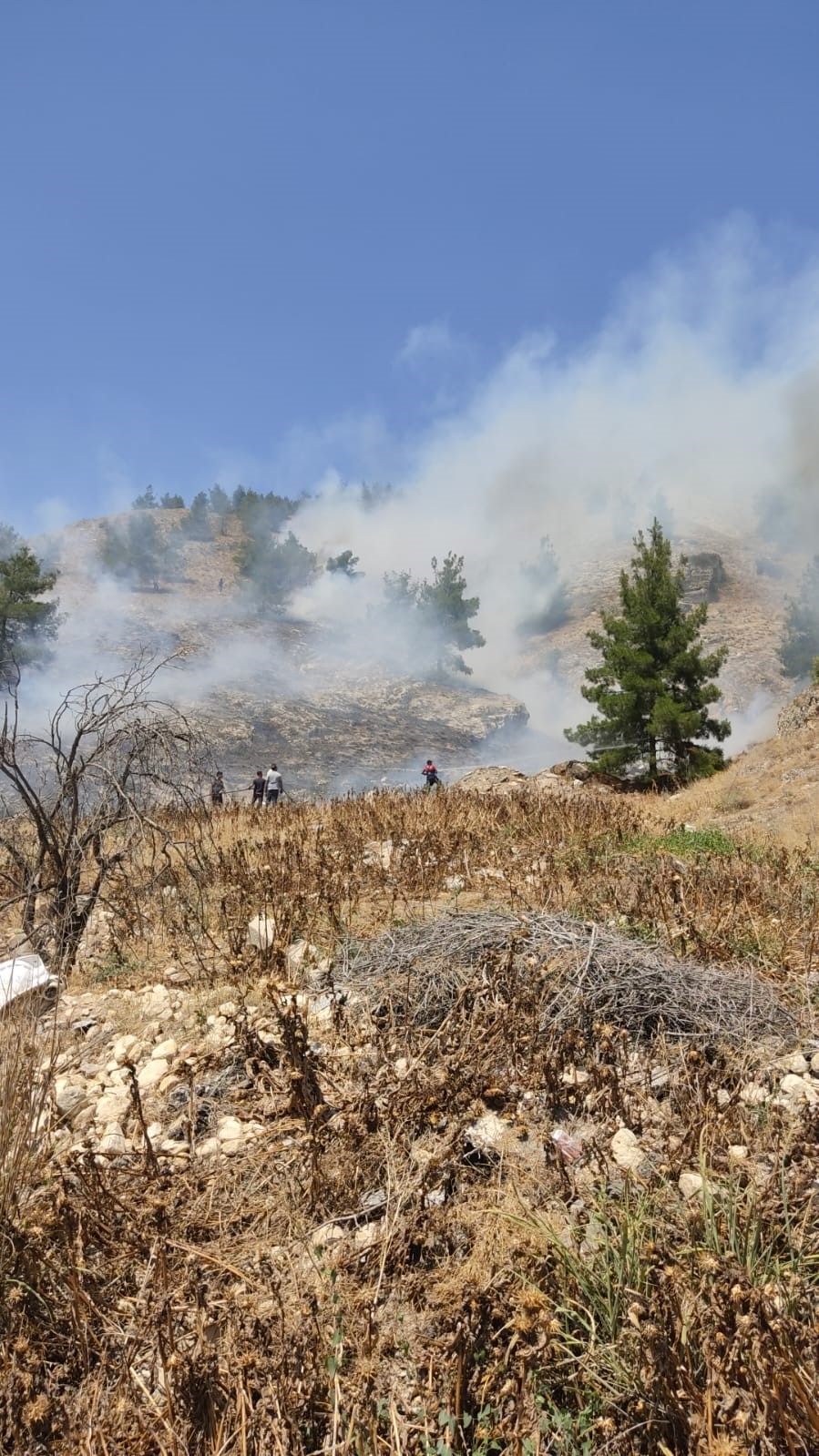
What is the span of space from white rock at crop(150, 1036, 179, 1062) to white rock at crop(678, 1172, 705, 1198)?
2289mm

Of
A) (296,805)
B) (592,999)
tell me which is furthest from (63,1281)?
(296,805)

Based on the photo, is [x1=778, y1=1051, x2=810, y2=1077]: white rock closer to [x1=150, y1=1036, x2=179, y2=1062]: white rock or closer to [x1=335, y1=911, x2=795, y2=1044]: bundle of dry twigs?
[x1=335, y1=911, x2=795, y2=1044]: bundle of dry twigs

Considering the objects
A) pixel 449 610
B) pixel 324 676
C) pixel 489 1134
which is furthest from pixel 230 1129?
pixel 449 610

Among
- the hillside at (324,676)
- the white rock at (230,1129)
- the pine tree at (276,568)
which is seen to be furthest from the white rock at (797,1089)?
the pine tree at (276,568)

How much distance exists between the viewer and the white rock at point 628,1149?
2.48 meters

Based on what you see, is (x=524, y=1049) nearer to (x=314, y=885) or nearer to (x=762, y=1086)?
(x=762, y=1086)

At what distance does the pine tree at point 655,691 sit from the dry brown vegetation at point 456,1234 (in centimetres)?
1364

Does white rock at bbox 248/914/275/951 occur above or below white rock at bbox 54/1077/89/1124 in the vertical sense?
above

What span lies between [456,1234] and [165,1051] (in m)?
1.95

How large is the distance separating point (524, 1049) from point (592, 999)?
0.42 meters

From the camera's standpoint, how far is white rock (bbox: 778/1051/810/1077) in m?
2.96

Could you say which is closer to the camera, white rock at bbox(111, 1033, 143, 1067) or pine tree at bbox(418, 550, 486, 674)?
white rock at bbox(111, 1033, 143, 1067)

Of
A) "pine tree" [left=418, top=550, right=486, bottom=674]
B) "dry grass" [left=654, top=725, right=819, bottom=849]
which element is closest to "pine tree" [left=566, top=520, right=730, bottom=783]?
"dry grass" [left=654, top=725, right=819, bottom=849]

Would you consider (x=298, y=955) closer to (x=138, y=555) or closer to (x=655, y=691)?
(x=655, y=691)
